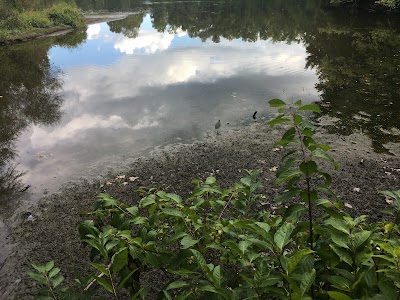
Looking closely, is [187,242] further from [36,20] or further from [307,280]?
[36,20]

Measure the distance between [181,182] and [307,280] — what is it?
6541 millimetres

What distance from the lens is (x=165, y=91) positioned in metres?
15.5

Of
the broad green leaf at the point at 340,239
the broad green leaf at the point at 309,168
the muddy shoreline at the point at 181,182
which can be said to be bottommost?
the muddy shoreline at the point at 181,182

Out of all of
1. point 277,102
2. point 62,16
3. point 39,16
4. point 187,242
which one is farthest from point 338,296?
point 62,16

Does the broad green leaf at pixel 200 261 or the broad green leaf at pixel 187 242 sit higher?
the broad green leaf at pixel 200 261

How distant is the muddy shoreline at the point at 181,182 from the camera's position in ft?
19.3

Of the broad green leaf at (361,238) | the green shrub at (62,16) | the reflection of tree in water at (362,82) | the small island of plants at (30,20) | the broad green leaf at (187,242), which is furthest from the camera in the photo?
the green shrub at (62,16)

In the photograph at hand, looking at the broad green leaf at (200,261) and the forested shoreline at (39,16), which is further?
the forested shoreline at (39,16)

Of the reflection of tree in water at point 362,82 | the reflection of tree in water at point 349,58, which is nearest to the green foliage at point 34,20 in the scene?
the reflection of tree in water at point 349,58

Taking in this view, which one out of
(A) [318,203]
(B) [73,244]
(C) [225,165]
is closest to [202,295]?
(A) [318,203]

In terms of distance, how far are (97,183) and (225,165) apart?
332 cm

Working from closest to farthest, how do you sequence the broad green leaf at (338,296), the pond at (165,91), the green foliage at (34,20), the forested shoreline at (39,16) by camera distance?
the broad green leaf at (338,296)
the pond at (165,91)
the green foliage at (34,20)
the forested shoreline at (39,16)

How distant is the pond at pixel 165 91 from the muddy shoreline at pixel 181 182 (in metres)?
0.66

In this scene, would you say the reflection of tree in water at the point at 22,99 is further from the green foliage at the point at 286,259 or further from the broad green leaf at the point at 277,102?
the broad green leaf at the point at 277,102
